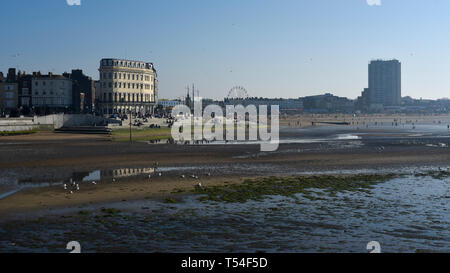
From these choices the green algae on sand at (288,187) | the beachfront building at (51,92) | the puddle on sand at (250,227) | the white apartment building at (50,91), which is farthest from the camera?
the white apartment building at (50,91)

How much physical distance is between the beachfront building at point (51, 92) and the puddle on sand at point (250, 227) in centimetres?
8468

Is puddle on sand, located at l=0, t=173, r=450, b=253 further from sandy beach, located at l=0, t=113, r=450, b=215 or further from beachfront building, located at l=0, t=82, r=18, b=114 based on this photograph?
beachfront building, located at l=0, t=82, r=18, b=114

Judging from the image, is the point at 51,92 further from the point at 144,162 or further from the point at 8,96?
the point at 144,162

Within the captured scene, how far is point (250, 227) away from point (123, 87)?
346 feet

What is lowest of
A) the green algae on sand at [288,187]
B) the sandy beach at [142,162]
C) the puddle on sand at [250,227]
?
the puddle on sand at [250,227]

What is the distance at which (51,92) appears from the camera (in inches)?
4011

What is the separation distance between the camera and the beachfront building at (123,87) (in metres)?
116

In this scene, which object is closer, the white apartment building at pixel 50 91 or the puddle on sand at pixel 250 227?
the puddle on sand at pixel 250 227

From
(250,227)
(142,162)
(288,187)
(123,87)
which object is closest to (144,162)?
(142,162)

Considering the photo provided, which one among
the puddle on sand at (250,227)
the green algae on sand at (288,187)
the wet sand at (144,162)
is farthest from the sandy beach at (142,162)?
the puddle on sand at (250,227)

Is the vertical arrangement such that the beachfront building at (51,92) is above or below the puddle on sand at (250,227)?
above

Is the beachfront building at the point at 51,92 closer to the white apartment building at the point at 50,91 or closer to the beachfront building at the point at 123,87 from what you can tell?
the white apartment building at the point at 50,91

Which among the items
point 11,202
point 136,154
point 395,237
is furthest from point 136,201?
point 136,154
